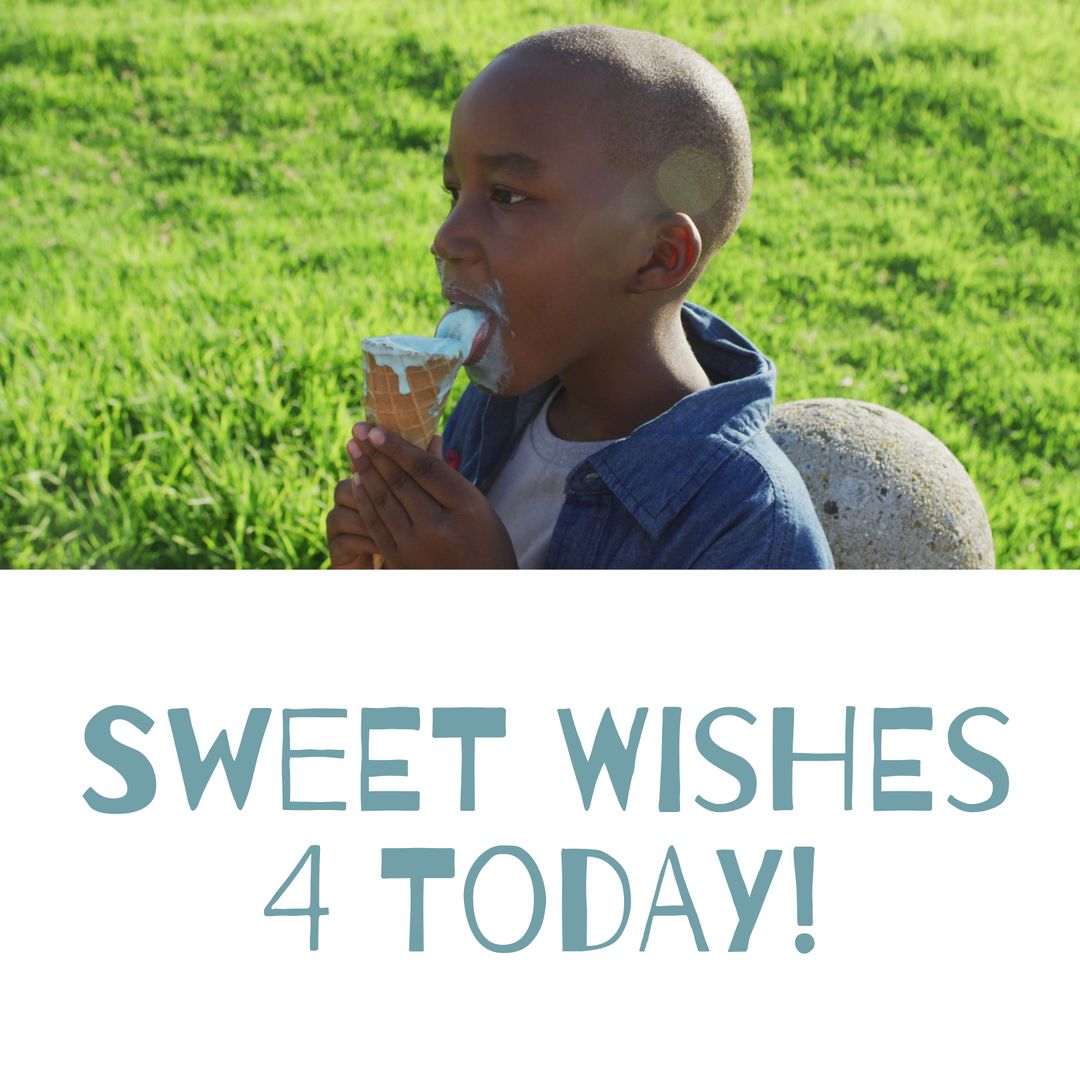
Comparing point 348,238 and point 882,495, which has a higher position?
point 882,495

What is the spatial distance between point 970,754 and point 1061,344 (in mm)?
3931

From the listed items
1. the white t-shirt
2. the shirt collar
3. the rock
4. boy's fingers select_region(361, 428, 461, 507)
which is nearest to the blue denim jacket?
the shirt collar

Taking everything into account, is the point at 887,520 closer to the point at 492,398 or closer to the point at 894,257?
the point at 492,398

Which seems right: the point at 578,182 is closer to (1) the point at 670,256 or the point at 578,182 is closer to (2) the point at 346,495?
(1) the point at 670,256

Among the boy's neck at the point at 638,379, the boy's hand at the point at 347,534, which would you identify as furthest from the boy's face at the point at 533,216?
the boy's hand at the point at 347,534

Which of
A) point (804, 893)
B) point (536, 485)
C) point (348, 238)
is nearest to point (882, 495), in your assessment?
point (536, 485)

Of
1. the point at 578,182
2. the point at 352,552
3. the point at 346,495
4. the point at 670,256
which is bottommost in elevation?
the point at 352,552

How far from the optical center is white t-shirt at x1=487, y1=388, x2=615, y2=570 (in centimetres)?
214

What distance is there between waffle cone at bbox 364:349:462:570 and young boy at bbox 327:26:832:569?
0.19 feet

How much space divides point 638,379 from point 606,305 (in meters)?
0.17

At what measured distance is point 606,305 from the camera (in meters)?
1.89

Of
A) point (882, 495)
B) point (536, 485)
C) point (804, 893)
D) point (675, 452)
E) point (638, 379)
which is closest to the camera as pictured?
point (804, 893)

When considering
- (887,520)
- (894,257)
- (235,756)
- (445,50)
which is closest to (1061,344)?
(894,257)

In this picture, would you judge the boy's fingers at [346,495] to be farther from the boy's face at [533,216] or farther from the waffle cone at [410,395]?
the boy's face at [533,216]
